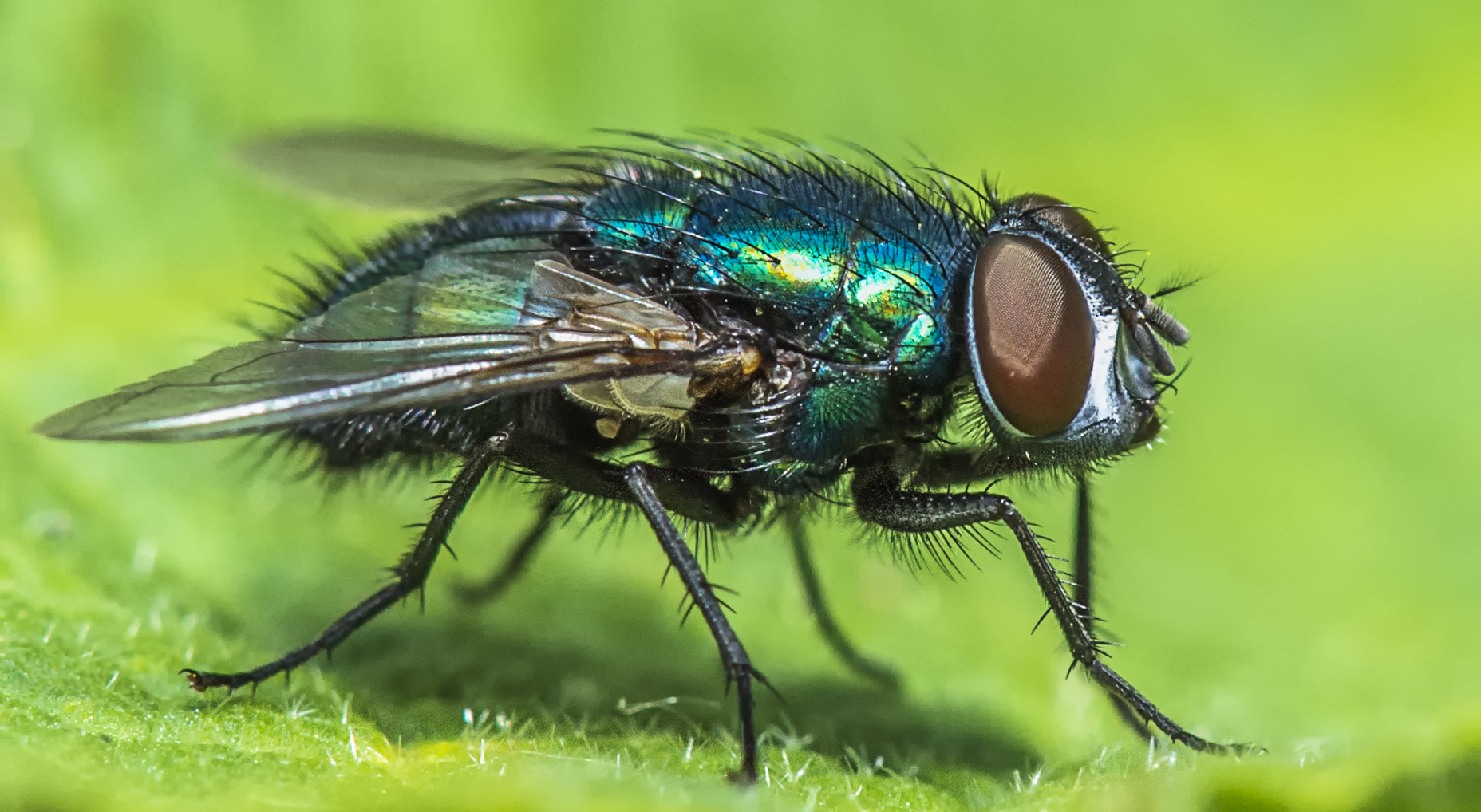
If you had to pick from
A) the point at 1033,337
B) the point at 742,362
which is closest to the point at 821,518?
the point at 742,362

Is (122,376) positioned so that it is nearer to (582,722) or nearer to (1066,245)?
(582,722)

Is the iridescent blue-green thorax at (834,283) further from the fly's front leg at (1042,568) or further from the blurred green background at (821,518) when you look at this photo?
the blurred green background at (821,518)

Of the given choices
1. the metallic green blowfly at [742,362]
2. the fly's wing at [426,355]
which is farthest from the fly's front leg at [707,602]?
the fly's wing at [426,355]

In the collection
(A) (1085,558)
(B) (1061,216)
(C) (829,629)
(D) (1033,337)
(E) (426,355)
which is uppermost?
(B) (1061,216)

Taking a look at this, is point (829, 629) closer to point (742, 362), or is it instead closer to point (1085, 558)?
point (1085, 558)

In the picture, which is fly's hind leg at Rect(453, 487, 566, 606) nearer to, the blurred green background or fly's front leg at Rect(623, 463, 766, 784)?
the blurred green background
